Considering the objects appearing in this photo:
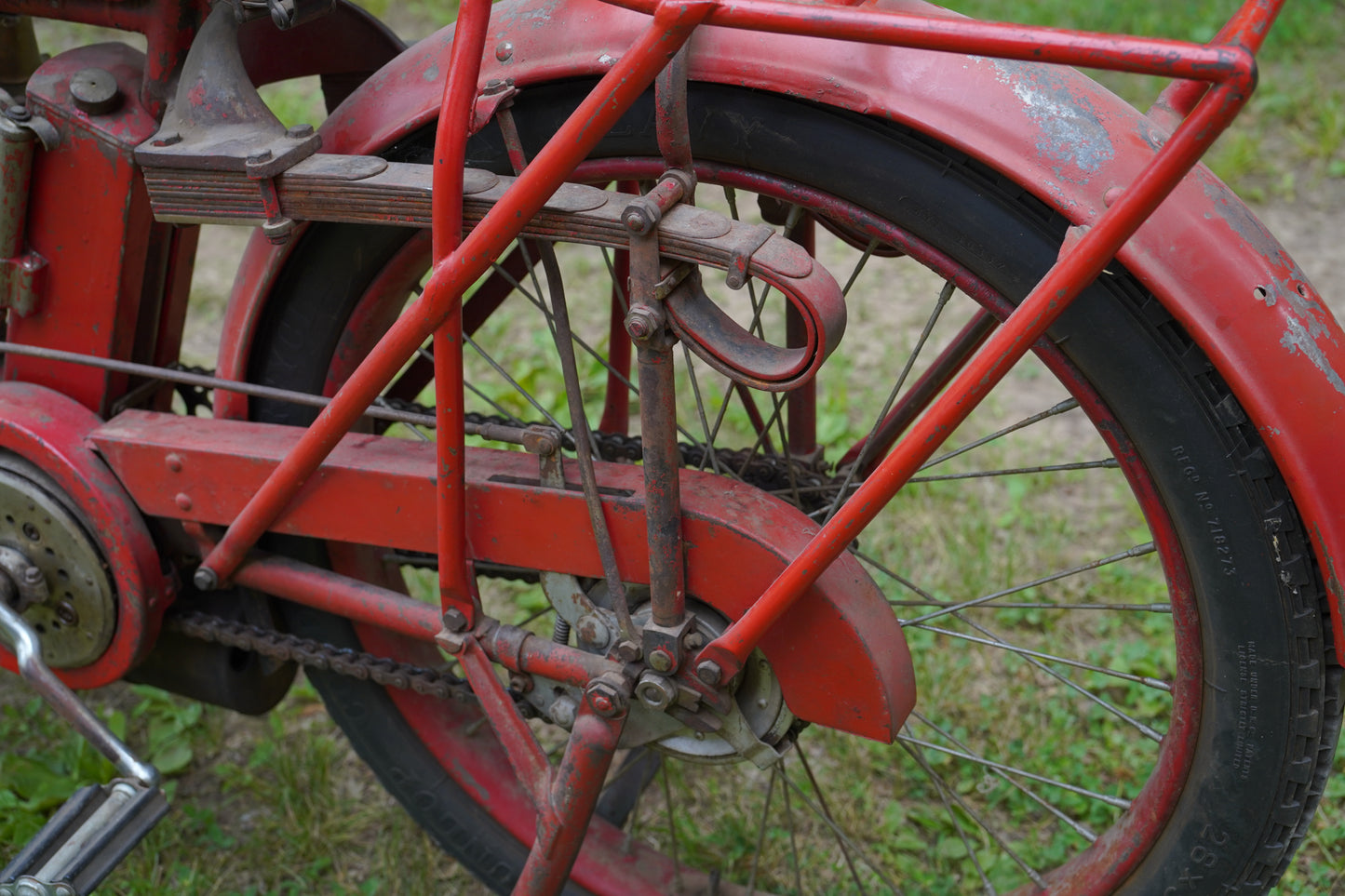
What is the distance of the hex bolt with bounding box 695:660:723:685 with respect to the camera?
153 centimetres

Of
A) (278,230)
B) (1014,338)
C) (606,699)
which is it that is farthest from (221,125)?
(1014,338)

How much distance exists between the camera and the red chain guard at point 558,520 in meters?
1.54

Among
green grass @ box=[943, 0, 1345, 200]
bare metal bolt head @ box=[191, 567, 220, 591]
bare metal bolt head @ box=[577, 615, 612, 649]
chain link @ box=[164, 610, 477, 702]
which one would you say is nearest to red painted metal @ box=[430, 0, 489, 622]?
bare metal bolt head @ box=[577, 615, 612, 649]

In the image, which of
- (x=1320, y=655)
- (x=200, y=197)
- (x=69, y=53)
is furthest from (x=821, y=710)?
(x=69, y=53)

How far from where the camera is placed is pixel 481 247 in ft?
4.52

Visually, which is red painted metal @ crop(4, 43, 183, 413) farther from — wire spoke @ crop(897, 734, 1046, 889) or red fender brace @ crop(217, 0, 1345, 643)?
wire spoke @ crop(897, 734, 1046, 889)

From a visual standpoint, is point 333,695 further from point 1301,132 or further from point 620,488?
point 1301,132

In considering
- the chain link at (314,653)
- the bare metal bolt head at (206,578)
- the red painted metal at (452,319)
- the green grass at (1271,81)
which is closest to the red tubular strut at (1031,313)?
the red painted metal at (452,319)

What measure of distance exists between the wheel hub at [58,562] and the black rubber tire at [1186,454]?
0.82m

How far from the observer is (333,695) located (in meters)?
2.02

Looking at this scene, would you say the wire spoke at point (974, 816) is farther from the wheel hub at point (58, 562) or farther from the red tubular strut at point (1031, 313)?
the wheel hub at point (58, 562)

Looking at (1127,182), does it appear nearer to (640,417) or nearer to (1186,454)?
(1186,454)

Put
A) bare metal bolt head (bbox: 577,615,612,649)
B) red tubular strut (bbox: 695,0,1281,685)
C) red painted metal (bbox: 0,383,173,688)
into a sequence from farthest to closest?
1. red painted metal (bbox: 0,383,173,688)
2. bare metal bolt head (bbox: 577,615,612,649)
3. red tubular strut (bbox: 695,0,1281,685)

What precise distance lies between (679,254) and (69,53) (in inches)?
39.3
